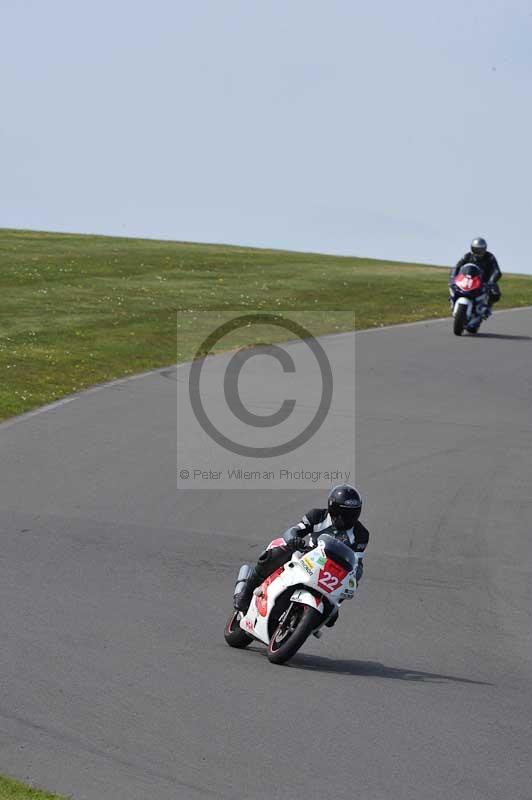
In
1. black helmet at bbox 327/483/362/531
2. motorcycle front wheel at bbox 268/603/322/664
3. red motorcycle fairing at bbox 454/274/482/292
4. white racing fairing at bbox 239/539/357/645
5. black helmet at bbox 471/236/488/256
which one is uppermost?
black helmet at bbox 471/236/488/256

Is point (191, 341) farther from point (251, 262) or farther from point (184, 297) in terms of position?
point (251, 262)

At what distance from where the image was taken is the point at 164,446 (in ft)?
59.4

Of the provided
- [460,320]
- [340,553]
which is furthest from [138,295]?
[340,553]

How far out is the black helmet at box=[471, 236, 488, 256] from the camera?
95.5ft

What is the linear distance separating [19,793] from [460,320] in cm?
2382

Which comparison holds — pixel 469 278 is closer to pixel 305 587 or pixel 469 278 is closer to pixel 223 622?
pixel 223 622

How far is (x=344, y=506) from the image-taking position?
10172 mm

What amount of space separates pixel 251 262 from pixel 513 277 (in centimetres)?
965

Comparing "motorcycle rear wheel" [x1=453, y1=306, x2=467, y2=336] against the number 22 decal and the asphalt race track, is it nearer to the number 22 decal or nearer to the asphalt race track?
the asphalt race track

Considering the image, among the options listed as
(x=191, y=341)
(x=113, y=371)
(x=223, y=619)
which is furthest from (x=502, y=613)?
(x=191, y=341)

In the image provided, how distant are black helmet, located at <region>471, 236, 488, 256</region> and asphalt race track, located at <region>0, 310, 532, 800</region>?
8.61 metres

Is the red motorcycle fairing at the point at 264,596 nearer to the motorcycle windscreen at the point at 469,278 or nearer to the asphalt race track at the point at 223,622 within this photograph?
the asphalt race track at the point at 223,622

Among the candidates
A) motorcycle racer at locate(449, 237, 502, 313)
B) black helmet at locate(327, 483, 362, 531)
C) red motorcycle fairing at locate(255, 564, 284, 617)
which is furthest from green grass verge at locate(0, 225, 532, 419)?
black helmet at locate(327, 483, 362, 531)

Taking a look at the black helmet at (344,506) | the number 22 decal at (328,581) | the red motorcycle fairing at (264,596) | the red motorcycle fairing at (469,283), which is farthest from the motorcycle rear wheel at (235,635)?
the red motorcycle fairing at (469,283)
